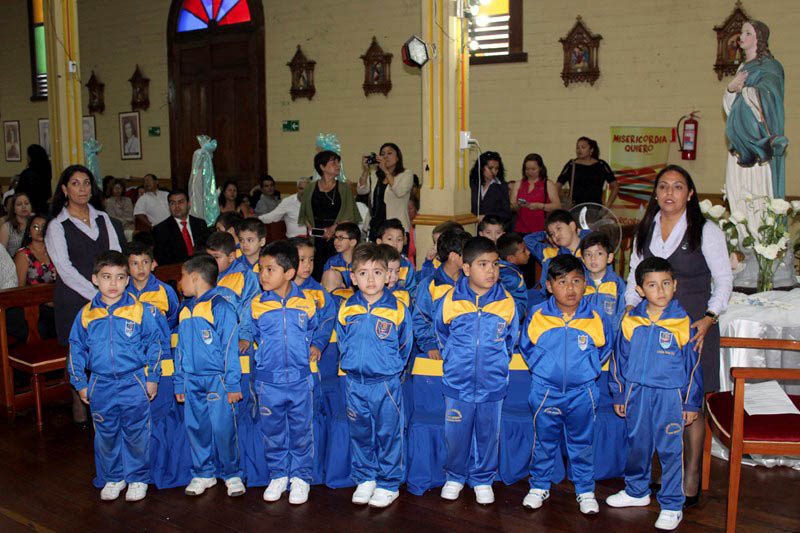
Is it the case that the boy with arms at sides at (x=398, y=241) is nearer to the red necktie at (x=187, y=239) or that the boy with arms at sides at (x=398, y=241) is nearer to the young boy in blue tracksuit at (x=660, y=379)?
the young boy in blue tracksuit at (x=660, y=379)

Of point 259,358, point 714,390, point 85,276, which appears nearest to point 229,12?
point 85,276

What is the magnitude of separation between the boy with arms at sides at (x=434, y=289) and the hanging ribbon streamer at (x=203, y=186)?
3.21 metres

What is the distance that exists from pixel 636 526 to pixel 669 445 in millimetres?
367

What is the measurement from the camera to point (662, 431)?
122 inches

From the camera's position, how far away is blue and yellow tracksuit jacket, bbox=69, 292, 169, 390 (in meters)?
3.43

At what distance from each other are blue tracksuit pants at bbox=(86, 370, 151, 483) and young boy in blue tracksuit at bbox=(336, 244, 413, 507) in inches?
38.3

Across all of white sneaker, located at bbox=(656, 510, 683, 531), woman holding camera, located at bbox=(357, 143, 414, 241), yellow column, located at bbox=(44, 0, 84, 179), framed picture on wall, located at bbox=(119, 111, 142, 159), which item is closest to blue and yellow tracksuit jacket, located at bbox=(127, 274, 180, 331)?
white sneaker, located at bbox=(656, 510, 683, 531)

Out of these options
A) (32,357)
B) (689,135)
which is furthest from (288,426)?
(689,135)

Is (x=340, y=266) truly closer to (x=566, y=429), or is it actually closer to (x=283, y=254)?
(x=283, y=254)

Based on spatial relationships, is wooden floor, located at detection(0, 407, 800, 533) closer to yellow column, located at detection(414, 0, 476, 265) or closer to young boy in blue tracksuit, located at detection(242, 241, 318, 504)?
young boy in blue tracksuit, located at detection(242, 241, 318, 504)

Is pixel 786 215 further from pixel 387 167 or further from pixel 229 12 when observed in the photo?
pixel 229 12

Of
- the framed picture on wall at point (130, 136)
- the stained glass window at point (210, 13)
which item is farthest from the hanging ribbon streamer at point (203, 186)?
the framed picture on wall at point (130, 136)

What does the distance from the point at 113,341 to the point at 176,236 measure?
85.4 inches

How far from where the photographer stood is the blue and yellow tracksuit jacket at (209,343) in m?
3.39
